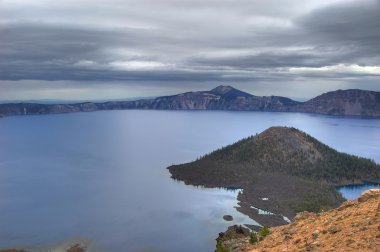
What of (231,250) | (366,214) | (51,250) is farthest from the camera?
(51,250)

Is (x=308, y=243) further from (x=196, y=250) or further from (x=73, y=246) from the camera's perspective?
(x=73, y=246)

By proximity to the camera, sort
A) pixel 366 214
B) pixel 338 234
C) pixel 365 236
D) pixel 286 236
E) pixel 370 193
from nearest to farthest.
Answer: pixel 365 236, pixel 338 234, pixel 366 214, pixel 286 236, pixel 370 193

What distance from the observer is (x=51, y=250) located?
194625 millimetres

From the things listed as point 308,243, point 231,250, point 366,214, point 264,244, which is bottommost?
point 231,250

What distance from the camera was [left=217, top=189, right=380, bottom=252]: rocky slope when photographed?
138 ft

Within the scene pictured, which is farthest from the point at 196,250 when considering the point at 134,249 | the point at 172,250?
the point at 134,249

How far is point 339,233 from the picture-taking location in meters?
46.3

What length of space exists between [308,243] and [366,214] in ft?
28.2

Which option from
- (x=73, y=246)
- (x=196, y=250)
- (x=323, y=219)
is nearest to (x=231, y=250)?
(x=323, y=219)

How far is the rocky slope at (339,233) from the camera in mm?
42062

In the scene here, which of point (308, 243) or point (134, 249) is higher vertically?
point (308, 243)

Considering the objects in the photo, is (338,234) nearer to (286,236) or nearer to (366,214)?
(366,214)

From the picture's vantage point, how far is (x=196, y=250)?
650 feet

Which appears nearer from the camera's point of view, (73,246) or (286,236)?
(286,236)
